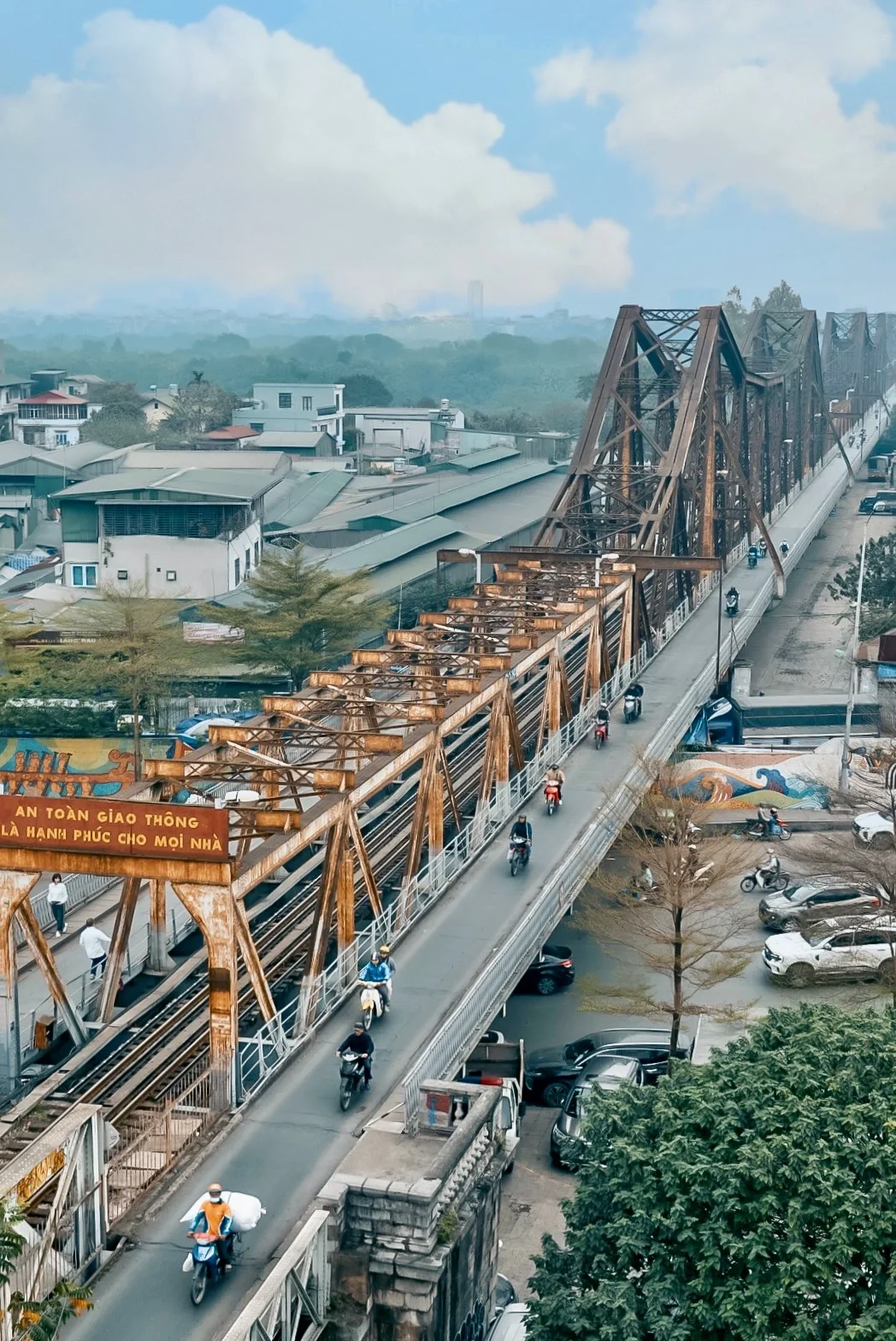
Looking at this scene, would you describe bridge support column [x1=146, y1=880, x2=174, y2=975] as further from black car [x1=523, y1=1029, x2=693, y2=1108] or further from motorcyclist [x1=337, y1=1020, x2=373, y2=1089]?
black car [x1=523, y1=1029, x2=693, y2=1108]

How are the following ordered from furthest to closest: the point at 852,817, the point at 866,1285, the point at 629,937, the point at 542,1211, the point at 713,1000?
the point at 852,817
the point at 629,937
the point at 713,1000
the point at 542,1211
the point at 866,1285

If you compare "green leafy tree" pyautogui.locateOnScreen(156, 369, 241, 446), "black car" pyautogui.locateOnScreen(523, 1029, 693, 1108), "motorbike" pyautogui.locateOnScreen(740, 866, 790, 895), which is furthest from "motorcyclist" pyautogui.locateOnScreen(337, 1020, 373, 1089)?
"green leafy tree" pyautogui.locateOnScreen(156, 369, 241, 446)

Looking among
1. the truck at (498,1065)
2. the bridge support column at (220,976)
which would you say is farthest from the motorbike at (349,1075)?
the truck at (498,1065)

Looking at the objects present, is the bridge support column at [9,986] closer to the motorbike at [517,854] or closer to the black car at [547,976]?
the motorbike at [517,854]

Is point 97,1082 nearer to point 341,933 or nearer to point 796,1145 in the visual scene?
point 341,933

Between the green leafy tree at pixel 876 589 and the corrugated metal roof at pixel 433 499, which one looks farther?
the corrugated metal roof at pixel 433 499

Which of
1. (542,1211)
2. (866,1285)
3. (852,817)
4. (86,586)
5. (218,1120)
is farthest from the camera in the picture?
(86,586)

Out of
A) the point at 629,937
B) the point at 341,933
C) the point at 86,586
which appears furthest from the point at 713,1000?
the point at 86,586

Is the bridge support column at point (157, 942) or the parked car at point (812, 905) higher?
the bridge support column at point (157, 942)
